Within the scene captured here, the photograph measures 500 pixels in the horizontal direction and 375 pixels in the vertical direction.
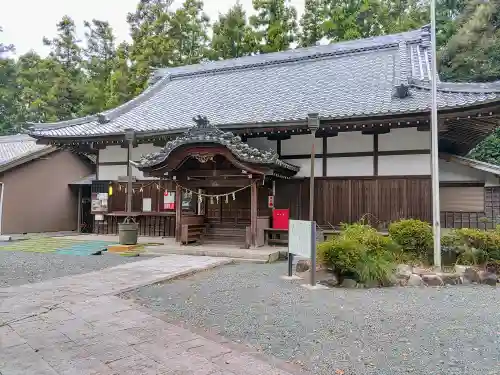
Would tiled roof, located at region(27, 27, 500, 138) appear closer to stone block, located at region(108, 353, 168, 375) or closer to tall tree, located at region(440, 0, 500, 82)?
stone block, located at region(108, 353, 168, 375)

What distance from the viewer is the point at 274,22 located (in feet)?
83.7

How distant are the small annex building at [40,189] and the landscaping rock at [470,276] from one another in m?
15.2

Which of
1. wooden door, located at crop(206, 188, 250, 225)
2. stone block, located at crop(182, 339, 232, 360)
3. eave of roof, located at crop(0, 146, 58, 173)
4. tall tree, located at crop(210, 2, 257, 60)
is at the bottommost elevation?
stone block, located at crop(182, 339, 232, 360)

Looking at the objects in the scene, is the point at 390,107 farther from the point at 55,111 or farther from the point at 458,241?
the point at 55,111

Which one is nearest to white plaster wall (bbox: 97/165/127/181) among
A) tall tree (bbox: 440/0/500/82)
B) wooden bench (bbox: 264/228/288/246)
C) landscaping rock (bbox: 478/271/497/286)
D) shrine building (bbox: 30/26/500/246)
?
shrine building (bbox: 30/26/500/246)

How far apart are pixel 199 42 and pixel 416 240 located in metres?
25.3

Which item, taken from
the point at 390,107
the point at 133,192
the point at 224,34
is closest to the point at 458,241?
the point at 390,107

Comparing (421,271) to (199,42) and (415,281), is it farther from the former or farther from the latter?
(199,42)

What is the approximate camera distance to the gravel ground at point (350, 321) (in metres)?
3.39

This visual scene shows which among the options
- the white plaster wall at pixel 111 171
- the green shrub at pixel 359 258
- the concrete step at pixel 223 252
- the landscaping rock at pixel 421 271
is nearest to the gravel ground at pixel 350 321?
the green shrub at pixel 359 258

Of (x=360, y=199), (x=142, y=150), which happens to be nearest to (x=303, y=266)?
(x=360, y=199)

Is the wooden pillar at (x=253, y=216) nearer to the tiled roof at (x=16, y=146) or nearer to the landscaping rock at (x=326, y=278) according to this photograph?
the landscaping rock at (x=326, y=278)

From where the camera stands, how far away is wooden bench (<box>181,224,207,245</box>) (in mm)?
10805

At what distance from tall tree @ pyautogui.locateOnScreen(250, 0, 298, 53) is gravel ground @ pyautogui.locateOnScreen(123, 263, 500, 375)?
858 inches
